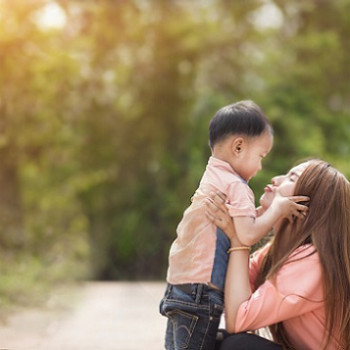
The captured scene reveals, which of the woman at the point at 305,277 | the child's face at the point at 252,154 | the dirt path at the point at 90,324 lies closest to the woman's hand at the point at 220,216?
the woman at the point at 305,277

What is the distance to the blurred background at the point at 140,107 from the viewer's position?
9.07 m

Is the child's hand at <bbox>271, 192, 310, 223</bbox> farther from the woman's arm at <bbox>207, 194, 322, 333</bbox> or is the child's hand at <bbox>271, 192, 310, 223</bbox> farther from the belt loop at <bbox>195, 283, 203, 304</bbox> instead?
the belt loop at <bbox>195, 283, 203, 304</bbox>

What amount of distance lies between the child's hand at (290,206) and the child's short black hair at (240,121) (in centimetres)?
26

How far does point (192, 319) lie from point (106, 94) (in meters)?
8.34

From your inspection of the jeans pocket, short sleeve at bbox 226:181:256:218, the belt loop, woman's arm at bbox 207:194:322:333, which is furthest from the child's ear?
the jeans pocket

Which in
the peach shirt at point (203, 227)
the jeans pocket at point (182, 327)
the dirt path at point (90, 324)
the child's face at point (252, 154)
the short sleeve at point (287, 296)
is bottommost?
the dirt path at point (90, 324)

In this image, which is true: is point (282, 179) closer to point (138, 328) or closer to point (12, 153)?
point (138, 328)

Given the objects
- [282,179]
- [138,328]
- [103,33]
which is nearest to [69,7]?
[103,33]

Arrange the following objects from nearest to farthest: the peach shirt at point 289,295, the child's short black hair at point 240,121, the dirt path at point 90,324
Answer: the peach shirt at point 289,295 < the child's short black hair at point 240,121 < the dirt path at point 90,324

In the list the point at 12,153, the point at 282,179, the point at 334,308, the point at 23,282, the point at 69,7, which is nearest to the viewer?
the point at 334,308

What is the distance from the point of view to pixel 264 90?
33.2 feet

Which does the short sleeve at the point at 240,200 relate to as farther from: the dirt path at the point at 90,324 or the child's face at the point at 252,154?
the dirt path at the point at 90,324

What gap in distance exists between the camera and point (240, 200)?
2.58 meters

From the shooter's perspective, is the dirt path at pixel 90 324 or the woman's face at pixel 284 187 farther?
the dirt path at pixel 90 324
